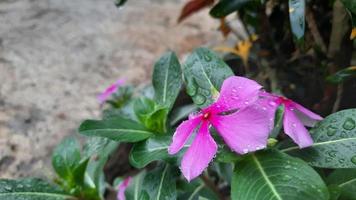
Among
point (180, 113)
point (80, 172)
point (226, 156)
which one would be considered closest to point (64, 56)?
point (180, 113)

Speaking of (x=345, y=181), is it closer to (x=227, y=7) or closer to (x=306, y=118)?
(x=306, y=118)

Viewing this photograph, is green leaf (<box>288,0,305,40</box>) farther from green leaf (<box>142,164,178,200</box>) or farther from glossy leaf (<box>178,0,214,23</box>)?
glossy leaf (<box>178,0,214,23</box>)

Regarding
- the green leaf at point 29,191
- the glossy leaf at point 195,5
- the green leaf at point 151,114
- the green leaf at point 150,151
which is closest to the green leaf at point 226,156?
the green leaf at point 150,151

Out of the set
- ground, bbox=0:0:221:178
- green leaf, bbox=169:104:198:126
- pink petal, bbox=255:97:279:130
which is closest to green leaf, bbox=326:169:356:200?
pink petal, bbox=255:97:279:130

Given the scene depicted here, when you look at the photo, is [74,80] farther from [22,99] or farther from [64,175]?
[64,175]

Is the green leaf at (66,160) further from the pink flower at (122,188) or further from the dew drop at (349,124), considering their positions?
the dew drop at (349,124)

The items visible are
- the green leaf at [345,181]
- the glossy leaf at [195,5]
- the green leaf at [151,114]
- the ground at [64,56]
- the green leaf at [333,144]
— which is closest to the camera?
the green leaf at [333,144]

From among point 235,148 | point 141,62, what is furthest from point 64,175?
point 141,62
